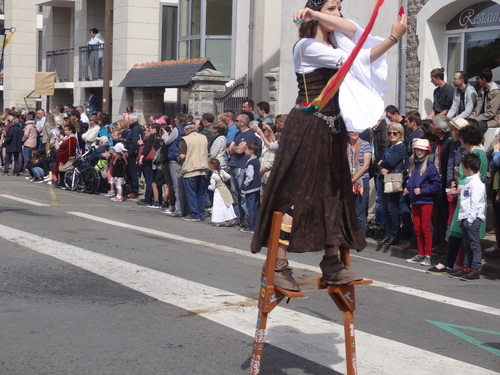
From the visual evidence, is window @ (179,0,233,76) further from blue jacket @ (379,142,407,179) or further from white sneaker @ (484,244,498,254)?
white sneaker @ (484,244,498,254)

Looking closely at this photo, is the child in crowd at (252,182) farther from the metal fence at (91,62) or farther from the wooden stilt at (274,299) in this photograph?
the metal fence at (91,62)

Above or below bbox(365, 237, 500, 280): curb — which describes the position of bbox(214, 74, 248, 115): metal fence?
above

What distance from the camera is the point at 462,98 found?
13984 millimetres

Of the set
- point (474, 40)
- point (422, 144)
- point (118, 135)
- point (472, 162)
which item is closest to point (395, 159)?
point (422, 144)

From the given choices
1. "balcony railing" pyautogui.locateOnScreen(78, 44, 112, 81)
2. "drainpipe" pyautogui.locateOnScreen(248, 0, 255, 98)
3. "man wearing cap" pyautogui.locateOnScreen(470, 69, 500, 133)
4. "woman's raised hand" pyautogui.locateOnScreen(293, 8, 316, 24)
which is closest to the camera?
"woman's raised hand" pyautogui.locateOnScreen(293, 8, 316, 24)

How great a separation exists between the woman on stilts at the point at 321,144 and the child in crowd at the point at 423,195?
6.74 m

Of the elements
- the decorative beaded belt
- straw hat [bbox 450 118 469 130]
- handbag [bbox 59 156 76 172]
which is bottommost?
handbag [bbox 59 156 76 172]

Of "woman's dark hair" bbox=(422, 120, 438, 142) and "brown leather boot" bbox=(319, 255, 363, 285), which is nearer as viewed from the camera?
"brown leather boot" bbox=(319, 255, 363, 285)

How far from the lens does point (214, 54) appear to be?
87.5 feet

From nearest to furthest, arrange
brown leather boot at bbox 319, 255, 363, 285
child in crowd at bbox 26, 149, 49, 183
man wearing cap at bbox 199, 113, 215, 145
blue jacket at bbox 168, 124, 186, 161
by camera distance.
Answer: brown leather boot at bbox 319, 255, 363, 285, blue jacket at bbox 168, 124, 186, 161, man wearing cap at bbox 199, 113, 215, 145, child in crowd at bbox 26, 149, 49, 183

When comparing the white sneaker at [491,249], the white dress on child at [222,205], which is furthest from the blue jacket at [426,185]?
the white dress on child at [222,205]

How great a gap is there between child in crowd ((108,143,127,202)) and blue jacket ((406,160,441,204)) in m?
8.74

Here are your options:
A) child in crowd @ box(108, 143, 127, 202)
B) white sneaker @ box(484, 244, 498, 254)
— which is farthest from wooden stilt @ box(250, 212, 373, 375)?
child in crowd @ box(108, 143, 127, 202)

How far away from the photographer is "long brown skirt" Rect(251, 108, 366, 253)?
4988 millimetres
